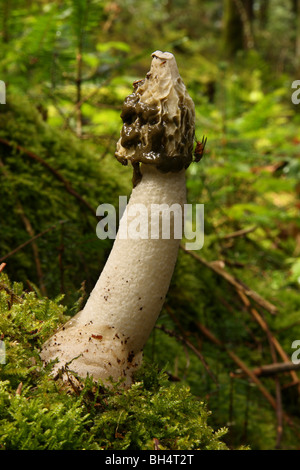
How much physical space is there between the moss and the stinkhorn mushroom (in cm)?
15

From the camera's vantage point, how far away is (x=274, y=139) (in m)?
7.19

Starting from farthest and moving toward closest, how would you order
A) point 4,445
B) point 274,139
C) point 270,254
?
point 274,139, point 270,254, point 4,445

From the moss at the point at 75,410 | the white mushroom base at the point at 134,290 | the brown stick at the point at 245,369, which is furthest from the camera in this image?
the brown stick at the point at 245,369

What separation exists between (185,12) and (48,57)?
879 inches

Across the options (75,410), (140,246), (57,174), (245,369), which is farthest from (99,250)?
(75,410)

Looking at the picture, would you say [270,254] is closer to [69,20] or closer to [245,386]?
[245,386]

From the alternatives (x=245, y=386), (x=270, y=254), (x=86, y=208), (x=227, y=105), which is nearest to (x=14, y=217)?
(x=86, y=208)

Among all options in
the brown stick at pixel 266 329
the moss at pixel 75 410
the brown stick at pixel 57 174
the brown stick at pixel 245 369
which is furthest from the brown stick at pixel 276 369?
the brown stick at pixel 57 174

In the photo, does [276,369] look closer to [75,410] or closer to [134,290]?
[134,290]

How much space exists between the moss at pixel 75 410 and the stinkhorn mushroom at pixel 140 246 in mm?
146

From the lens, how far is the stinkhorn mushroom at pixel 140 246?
204 cm

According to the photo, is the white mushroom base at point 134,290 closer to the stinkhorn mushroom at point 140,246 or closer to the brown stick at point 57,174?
the stinkhorn mushroom at point 140,246

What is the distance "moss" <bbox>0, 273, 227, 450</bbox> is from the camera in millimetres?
1564

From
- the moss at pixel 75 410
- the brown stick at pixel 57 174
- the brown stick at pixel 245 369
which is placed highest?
the brown stick at pixel 57 174
